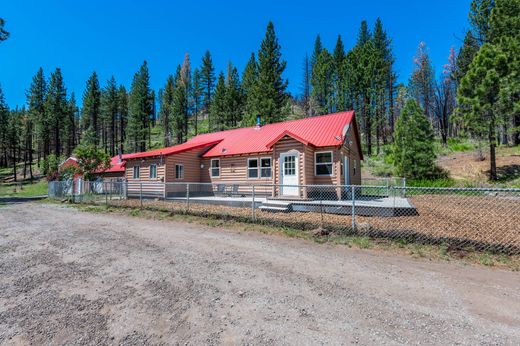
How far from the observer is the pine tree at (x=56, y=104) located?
42188 mm

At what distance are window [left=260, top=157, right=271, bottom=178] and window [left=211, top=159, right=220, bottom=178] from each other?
368 cm

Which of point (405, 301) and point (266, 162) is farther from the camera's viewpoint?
point (266, 162)

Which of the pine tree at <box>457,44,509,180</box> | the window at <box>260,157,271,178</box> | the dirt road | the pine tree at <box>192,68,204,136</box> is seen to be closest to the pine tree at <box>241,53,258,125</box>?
the pine tree at <box>192,68,204,136</box>

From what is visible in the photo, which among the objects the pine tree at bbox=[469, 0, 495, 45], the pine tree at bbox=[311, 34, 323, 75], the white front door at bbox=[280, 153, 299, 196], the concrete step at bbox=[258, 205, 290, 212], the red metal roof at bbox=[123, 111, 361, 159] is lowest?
the concrete step at bbox=[258, 205, 290, 212]

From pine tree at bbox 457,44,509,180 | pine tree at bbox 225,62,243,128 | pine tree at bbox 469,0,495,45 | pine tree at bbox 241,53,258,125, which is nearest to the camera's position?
pine tree at bbox 457,44,509,180

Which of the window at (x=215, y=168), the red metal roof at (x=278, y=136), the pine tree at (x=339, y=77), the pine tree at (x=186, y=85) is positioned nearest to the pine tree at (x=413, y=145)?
the red metal roof at (x=278, y=136)

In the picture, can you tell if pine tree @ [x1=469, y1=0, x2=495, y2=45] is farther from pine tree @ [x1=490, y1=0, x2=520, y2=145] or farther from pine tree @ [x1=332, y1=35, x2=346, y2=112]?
pine tree @ [x1=332, y1=35, x2=346, y2=112]

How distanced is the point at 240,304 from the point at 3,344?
8.21 feet

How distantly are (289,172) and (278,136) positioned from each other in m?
1.99

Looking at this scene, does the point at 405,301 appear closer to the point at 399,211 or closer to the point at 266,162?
the point at 399,211

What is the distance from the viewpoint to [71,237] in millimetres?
7016

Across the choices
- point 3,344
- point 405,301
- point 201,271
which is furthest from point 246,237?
point 3,344

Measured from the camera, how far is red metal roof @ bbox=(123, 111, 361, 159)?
1362cm

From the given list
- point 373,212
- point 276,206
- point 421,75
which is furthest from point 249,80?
point 373,212
